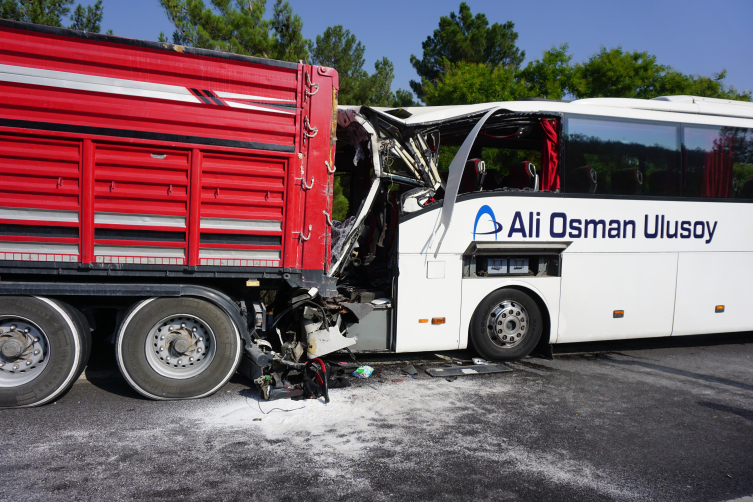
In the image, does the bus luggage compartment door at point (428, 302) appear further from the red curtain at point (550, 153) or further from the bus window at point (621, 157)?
the bus window at point (621, 157)

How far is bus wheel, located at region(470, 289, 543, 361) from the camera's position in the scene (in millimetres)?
6082

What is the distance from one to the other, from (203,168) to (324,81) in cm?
144

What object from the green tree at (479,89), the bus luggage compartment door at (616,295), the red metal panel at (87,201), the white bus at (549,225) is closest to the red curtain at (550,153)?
the white bus at (549,225)

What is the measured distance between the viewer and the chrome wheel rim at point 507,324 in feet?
20.1

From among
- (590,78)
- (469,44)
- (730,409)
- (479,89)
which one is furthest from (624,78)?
(730,409)

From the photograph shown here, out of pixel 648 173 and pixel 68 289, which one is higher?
pixel 648 173

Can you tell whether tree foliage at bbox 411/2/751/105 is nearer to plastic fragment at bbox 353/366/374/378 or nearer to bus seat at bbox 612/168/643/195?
bus seat at bbox 612/168/643/195

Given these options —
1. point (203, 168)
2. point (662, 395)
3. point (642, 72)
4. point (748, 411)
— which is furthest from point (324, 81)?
point (642, 72)

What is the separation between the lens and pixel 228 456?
360 cm

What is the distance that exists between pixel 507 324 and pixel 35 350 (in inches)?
193

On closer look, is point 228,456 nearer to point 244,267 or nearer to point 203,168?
point 244,267

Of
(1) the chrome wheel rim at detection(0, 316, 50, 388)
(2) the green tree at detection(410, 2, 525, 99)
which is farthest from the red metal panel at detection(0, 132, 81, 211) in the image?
(2) the green tree at detection(410, 2, 525, 99)

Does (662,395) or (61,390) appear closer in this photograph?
(61,390)

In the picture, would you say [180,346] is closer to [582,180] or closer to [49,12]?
[582,180]
